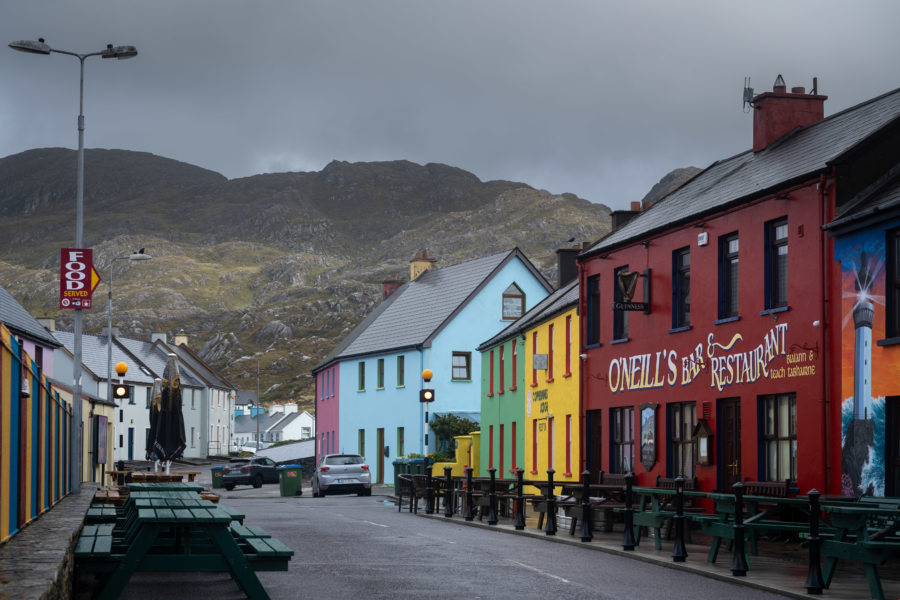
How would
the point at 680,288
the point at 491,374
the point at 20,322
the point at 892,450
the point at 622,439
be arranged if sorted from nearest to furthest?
the point at 892,450
the point at 680,288
the point at 622,439
the point at 491,374
the point at 20,322

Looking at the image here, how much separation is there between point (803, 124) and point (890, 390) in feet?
34.7

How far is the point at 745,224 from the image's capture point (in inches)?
892

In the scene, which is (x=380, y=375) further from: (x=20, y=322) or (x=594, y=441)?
(x=594, y=441)

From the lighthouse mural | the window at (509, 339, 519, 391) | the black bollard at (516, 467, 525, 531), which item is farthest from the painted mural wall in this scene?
the window at (509, 339, 519, 391)

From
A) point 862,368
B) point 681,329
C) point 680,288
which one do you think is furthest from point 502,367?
point 862,368

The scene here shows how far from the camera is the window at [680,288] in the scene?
25.5 metres

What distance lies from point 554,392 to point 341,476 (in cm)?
1269

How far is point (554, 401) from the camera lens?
34125mm

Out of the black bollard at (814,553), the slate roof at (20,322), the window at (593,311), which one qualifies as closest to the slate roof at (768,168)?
the window at (593,311)

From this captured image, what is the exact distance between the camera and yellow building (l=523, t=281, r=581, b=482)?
32.0 m

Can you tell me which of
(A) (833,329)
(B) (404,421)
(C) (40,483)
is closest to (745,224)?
(A) (833,329)

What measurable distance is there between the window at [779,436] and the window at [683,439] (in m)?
2.70

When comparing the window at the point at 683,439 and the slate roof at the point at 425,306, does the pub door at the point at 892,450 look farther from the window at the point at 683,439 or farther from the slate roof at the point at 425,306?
the slate roof at the point at 425,306

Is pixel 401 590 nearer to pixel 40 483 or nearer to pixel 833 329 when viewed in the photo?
pixel 40 483
